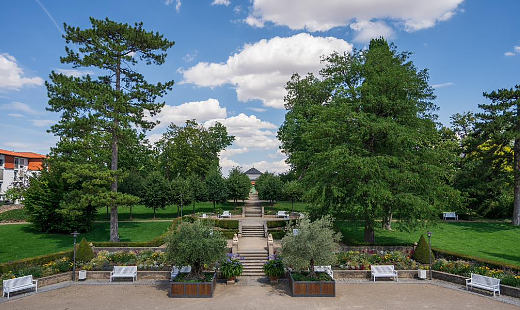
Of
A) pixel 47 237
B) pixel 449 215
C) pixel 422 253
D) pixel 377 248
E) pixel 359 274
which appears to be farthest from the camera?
pixel 449 215

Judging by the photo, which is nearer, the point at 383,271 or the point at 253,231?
the point at 383,271

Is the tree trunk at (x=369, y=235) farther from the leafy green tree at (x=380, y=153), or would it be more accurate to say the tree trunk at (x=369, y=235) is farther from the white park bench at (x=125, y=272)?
the white park bench at (x=125, y=272)

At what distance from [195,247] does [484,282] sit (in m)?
14.7

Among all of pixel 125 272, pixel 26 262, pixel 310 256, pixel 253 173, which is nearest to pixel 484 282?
pixel 310 256

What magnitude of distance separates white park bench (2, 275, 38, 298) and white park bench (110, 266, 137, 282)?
3814 millimetres

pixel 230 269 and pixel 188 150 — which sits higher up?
pixel 188 150

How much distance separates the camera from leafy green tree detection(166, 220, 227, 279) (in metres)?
17.2

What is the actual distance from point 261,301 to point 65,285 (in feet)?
36.9

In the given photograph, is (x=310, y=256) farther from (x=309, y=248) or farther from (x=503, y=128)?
(x=503, y=128)

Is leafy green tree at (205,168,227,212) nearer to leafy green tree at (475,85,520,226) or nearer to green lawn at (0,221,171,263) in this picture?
green lawn at (0,221,171,263)

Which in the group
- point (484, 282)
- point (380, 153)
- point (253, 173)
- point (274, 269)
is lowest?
point (484, 282)

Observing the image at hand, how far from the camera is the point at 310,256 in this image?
56.7ft

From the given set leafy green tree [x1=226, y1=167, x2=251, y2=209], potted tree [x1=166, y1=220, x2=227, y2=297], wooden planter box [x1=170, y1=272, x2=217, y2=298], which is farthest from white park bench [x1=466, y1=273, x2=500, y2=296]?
leafy green tree [x1=226, y1=167, x2=251, y2=209]

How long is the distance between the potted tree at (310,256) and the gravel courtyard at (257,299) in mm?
577
